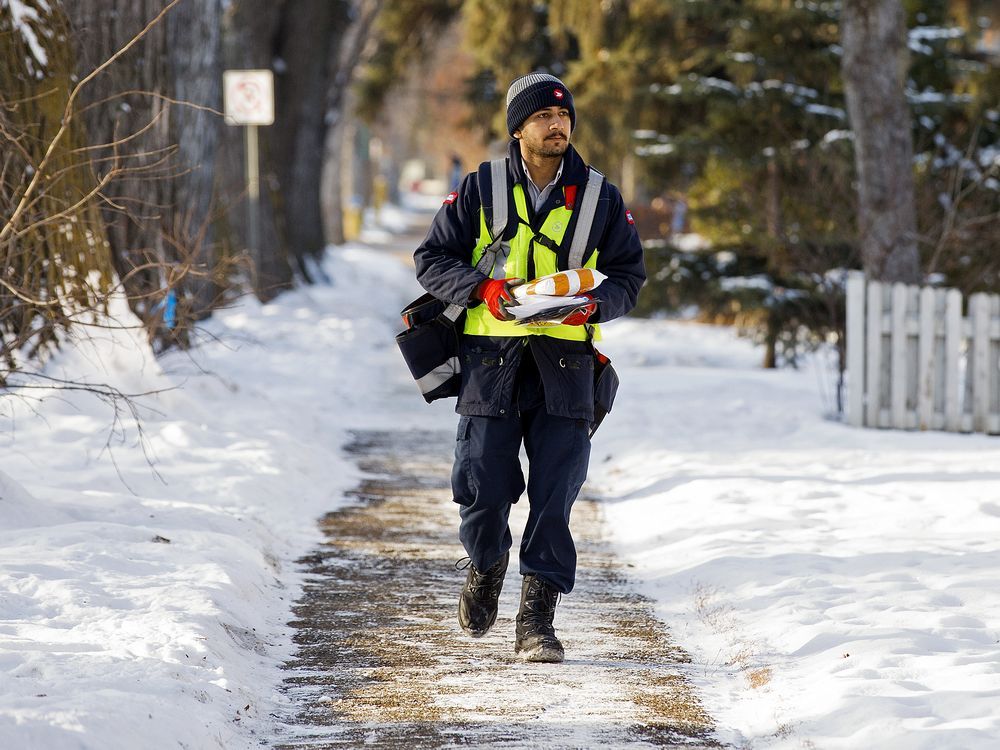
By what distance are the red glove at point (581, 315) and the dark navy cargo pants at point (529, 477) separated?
26 centimetres

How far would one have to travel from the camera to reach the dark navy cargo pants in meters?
5.09

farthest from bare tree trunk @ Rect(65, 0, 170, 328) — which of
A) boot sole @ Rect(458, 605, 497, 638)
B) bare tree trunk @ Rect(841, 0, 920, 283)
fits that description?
bare tree trunk @ Rect(841, 0, 920, 283)

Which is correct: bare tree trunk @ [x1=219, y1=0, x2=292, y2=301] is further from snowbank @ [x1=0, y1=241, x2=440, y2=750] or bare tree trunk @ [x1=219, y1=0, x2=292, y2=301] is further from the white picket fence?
the white picket fence

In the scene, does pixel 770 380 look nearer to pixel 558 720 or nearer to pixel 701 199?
pixel 701 199

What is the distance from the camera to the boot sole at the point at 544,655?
502cm

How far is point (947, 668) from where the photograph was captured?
471cm

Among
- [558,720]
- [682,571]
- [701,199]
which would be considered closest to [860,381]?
[682,571]

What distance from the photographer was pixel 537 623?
202 inches

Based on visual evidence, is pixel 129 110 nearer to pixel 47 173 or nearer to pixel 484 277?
pixel 47 173

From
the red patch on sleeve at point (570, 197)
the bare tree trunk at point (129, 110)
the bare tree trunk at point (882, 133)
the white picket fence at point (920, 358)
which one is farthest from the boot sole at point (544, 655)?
the bare tree trunk at point (882, 133)

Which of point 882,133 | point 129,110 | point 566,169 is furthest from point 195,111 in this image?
point 566,169

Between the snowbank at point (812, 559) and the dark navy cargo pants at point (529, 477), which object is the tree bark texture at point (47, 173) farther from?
the dark navy cargo pants at point (529, 477)

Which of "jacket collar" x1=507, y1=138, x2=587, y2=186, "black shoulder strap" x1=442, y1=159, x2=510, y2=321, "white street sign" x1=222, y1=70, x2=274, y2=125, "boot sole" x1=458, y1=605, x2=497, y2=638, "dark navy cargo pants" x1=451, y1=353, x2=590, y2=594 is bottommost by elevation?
"boot sole" x1=458, y1=605, x2=497, y2=638

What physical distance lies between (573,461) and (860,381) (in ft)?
19.0
